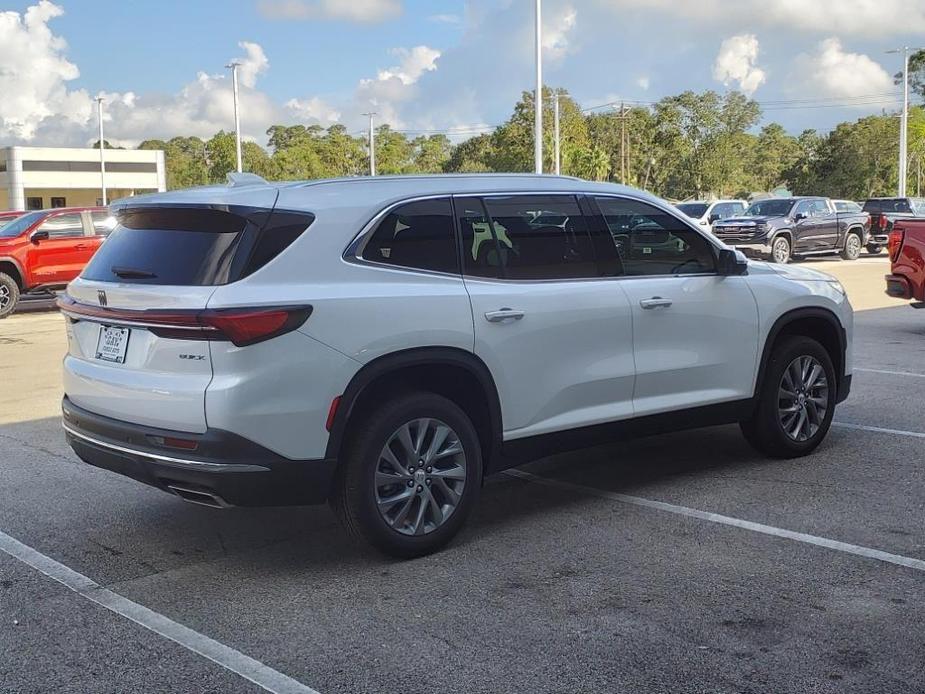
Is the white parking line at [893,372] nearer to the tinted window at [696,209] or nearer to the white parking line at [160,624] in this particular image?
the white parking line at [160,624]

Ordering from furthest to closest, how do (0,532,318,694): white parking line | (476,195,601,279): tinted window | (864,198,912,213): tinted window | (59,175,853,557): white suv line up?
(864,198,912,213): tinted window < (476,195,601,279): tinted window < (59,175,853,557): white suv < (0,532,318,694): white parking line

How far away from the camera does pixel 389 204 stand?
499 cm

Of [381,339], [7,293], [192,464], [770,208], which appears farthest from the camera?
[770,208]

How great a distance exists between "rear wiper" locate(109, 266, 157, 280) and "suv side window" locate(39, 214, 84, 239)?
1444cm

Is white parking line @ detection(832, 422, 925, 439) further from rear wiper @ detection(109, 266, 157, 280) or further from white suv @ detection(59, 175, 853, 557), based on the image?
rear wiper @ detection(109, 266, 157, 280)

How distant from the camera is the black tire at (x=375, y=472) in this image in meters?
4.71

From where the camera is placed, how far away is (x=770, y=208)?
29.7 meters

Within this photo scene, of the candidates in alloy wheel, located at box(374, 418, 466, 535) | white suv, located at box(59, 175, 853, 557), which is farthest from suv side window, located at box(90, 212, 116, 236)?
alloy wheel, located at box(374, 418, 466, 535)

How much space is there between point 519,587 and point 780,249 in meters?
25.8

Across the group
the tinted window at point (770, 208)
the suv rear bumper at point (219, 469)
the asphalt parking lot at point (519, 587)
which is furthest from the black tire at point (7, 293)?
the tinted window at point (770, 208)

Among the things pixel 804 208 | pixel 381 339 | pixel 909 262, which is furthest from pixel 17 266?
pixel 804 208

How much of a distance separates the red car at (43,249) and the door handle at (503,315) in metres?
14.4

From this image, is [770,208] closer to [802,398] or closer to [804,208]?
[804,208]

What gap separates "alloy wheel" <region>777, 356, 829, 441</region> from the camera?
6.69 meters
